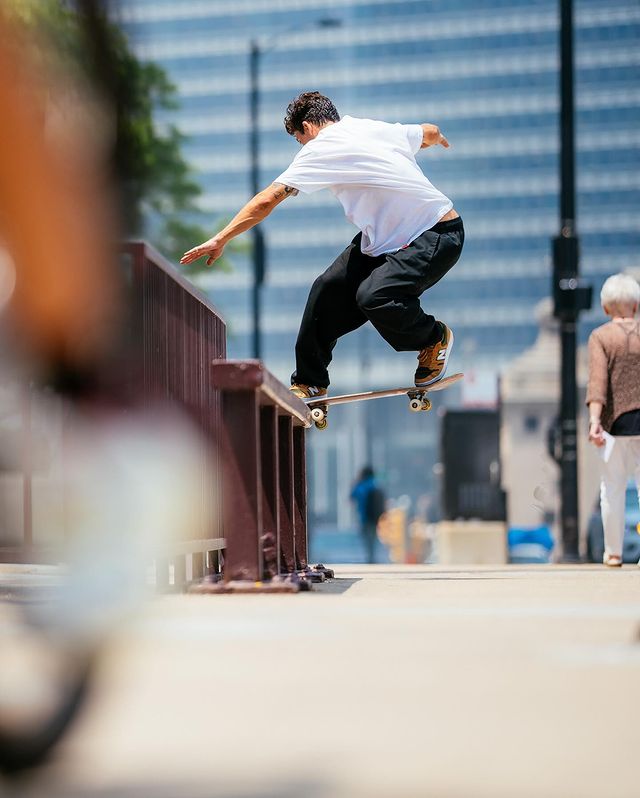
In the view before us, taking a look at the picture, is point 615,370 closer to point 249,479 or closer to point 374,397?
point 374,397

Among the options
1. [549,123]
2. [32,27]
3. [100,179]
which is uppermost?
[549,123]

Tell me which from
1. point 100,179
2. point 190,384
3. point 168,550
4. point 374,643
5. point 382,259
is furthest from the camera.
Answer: point 382,259

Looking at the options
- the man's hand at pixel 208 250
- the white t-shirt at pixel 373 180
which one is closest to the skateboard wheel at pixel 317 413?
the white t-shirt at pixel 373 180

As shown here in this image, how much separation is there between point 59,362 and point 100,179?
0.31 metres

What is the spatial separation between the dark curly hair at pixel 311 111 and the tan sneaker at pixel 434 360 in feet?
3.35

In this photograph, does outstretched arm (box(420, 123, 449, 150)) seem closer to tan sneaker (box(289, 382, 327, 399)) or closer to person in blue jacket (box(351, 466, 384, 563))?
tan sneaker (box(289, 382, 327, 399))

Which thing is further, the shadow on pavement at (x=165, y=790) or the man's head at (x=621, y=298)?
the man's head at (x=621, y=298)

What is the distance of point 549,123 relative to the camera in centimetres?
13912

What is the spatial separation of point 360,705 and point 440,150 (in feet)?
457

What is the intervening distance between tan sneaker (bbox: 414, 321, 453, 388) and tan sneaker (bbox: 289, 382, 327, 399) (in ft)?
1.48

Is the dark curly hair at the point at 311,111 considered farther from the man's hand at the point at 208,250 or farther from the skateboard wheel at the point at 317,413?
the skateboard wheel at the point at 317,413

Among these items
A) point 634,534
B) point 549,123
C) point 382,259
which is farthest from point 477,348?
point 382,259

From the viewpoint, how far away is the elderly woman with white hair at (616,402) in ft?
28.3

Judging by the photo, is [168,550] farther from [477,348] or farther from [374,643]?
[477,348]
